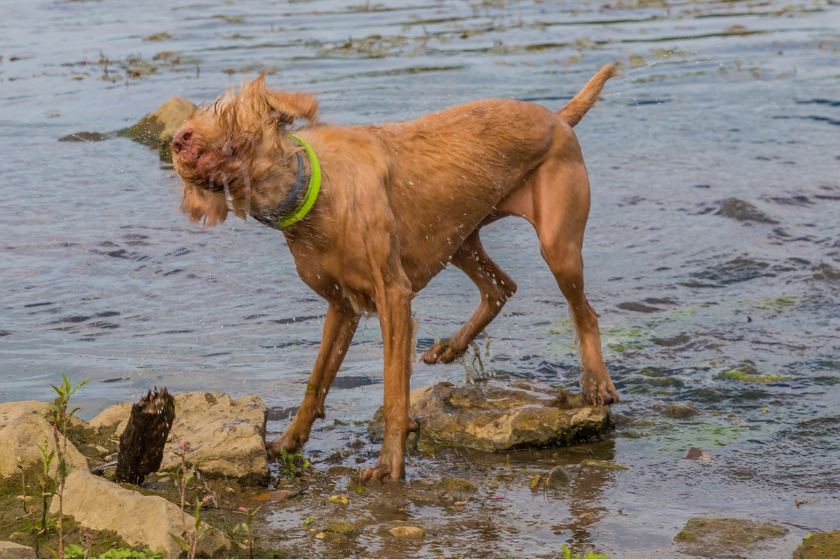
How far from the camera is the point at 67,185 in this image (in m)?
11.0

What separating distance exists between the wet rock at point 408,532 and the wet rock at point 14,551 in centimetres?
152

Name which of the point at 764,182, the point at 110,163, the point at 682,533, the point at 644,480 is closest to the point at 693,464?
the point at 644,480

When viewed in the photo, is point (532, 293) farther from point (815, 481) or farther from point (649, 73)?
point (649, 73)

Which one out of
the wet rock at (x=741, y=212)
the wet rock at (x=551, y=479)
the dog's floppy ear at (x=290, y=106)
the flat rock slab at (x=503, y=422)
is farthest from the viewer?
the wet rock at (x=741, y=212)

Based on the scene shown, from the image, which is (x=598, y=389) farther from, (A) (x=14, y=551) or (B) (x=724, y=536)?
(A) (x=14, y=551)

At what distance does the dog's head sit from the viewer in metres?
4.22

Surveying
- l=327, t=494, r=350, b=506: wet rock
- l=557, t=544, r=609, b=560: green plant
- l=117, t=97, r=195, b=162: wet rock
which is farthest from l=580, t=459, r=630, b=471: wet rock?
l=117, t=97, r=195, b=162: wet rock

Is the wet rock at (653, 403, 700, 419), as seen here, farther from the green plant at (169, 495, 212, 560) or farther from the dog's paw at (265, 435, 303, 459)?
the green plant at (169, 495, 212, 560)

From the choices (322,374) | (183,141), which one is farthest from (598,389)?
(183,141)

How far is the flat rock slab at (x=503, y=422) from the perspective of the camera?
5.54 metres

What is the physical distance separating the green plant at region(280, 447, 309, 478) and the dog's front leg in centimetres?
45

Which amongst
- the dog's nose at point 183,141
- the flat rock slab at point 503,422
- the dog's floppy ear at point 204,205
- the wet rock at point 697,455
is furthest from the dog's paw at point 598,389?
the dog's nose at point 183,141

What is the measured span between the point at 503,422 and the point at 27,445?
261cm

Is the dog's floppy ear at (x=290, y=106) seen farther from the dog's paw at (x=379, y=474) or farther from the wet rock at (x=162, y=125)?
the wet rock at (x=162, y=125)
